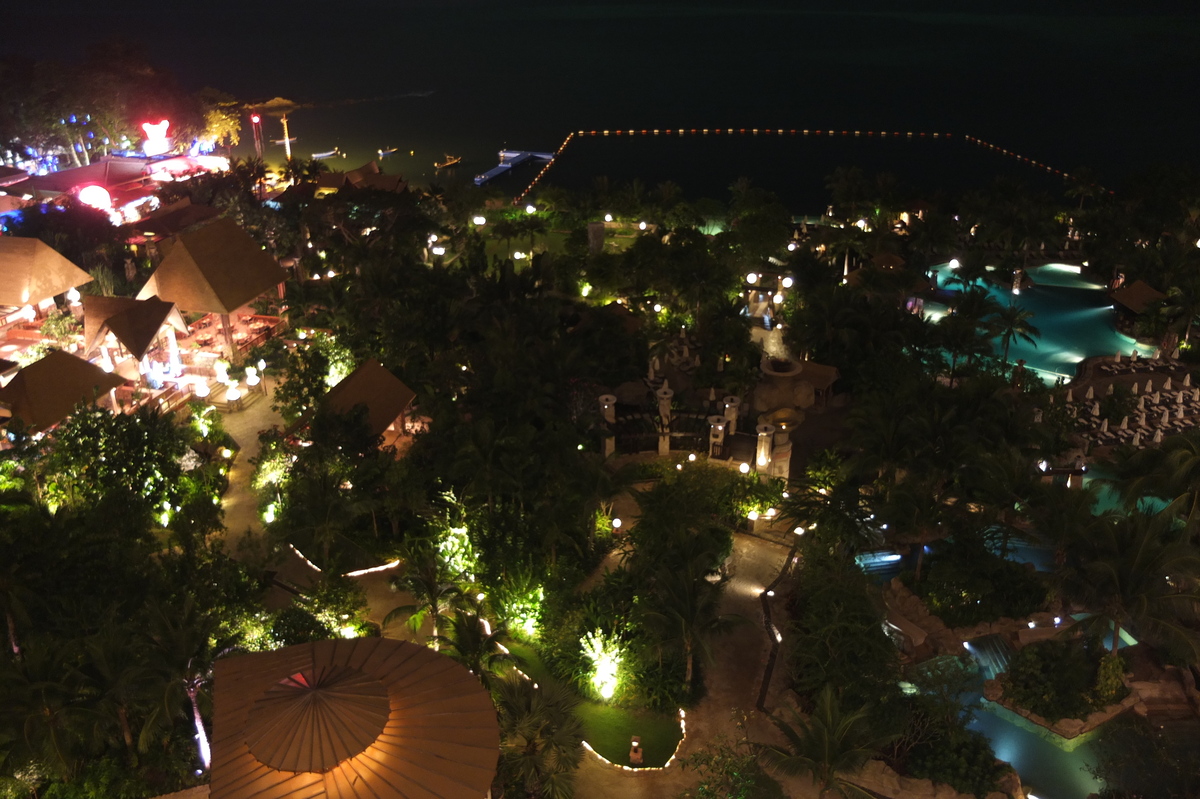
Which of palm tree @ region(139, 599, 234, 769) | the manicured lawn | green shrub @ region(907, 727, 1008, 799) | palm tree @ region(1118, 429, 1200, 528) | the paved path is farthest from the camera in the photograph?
palm tree @ region(1118, 429, 1200, 528)

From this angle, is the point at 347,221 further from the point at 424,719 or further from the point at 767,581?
the point at 424,719

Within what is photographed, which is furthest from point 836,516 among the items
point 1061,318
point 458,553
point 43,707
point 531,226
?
point 531,226

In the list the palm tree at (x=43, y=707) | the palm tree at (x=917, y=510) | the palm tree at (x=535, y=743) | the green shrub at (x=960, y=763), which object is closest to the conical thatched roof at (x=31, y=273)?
the palm tree at (x=43, y=707)

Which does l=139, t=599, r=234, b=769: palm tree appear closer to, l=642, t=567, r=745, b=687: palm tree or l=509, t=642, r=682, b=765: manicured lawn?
l=509, t=642, r=682, b=765: manicured lawn

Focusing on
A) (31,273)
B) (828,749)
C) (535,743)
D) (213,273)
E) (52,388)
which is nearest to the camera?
(828,749)

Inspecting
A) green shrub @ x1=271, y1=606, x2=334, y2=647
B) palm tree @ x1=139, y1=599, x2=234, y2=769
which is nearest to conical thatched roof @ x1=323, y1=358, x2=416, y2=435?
green shrub @ x1=271, y1=606, x2=334, y2=647

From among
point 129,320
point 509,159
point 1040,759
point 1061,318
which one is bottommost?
point 509,159

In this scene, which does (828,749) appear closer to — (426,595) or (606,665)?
(606,665)
